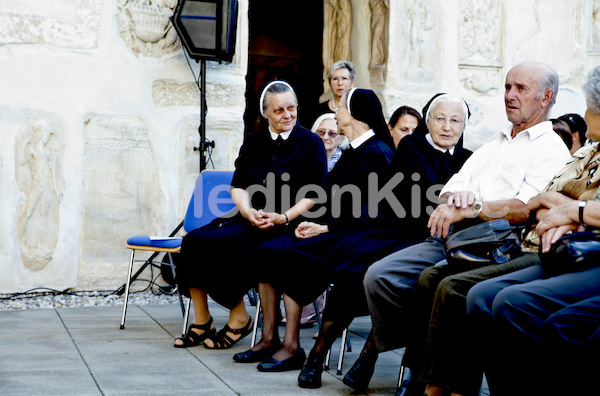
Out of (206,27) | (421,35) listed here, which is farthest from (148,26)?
(421,35)

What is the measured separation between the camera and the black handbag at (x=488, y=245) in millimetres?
3299

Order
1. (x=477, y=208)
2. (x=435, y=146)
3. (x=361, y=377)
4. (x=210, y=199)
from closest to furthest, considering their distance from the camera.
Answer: (x=477, y=208)
(x=361, y=377)
(x=435, y=146)
(x=210, y=199)

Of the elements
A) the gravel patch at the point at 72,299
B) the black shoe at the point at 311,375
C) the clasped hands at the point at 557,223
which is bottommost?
the gravel patch at the point at 72,299

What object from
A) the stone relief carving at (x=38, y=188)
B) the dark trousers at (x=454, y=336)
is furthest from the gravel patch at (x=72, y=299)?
the dark trousers at (x=454, y=336)

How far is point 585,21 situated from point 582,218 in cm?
576

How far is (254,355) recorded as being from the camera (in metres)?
4.54

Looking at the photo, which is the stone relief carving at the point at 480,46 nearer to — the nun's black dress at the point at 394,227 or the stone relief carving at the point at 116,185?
the stone relief carving at the point at 116,185

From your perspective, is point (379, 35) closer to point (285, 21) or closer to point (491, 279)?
point (285, 21)

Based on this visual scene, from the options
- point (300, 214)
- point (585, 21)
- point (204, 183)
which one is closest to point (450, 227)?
point (300, 214)

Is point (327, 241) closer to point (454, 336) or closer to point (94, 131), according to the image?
point (454, 336)

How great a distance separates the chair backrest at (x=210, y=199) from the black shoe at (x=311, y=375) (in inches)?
76.4

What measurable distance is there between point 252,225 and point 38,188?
2.59 meters

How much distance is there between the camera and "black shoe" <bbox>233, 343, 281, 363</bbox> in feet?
14.9

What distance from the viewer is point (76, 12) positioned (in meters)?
6.87
